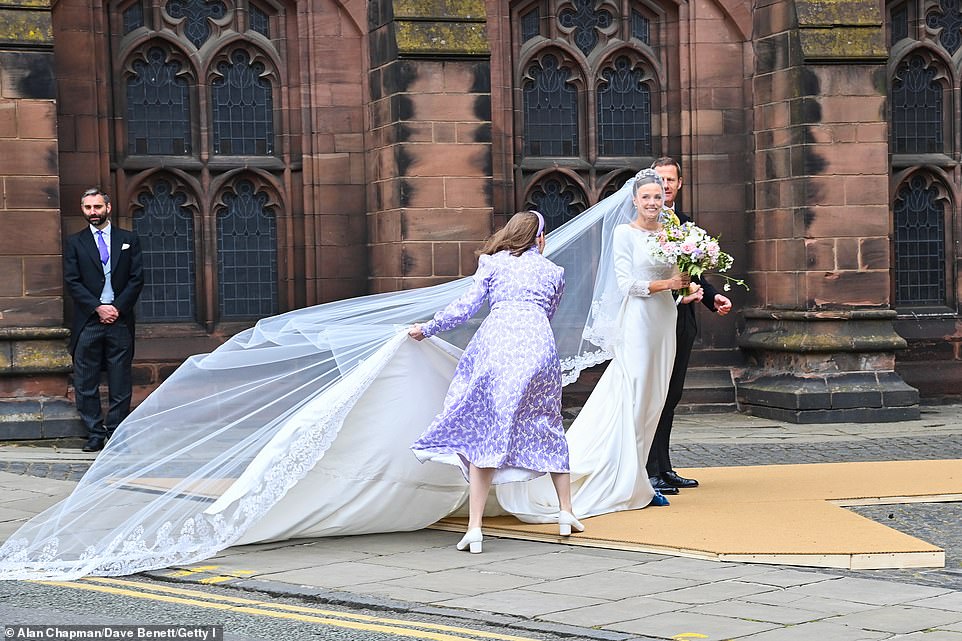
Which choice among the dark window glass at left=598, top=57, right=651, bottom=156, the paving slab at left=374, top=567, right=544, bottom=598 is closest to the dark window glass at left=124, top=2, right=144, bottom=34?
the dark window glass at left=598, top=57, right=651, bottom=156

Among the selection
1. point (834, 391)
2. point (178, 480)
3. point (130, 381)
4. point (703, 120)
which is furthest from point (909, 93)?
point (178, 480)

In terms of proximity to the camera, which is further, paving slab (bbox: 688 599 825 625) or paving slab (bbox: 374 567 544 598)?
paving slab (bbox: 374 567 544 598)

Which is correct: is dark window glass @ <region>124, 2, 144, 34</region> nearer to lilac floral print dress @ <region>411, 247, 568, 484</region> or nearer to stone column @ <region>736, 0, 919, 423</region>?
stone column @ <region>736, 0, 919, 423</region>

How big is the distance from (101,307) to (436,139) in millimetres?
3299

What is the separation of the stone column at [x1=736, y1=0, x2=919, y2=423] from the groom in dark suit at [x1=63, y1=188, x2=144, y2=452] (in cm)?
597

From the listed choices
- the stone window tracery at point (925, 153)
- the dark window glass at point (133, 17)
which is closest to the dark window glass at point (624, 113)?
the stone window tracery at point (925, 153)

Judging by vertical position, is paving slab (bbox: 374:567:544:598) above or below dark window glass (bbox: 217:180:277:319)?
below

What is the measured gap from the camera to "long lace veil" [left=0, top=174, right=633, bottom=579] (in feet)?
26.8

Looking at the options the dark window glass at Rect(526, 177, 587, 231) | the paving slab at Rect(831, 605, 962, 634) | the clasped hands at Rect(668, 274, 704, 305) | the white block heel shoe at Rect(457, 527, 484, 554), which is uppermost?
the dark window glass at Rect(526, 177, 587, 231)

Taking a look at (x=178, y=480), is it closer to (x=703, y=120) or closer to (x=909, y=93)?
(x=703, y=120)

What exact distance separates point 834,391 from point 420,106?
15.1 ft

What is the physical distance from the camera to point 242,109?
1491 centimetres

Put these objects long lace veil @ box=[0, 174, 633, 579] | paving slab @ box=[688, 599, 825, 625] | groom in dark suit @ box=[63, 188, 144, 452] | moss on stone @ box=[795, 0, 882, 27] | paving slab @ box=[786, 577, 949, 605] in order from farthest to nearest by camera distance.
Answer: moss on stone @ box=[795, 0, 882, 27] < groom in dark suit @ box=[63, 188, 144, 452] < long lace veil @ box=[0, 174, 633, 579] < paving slab @ box=[786, 577, 949, 605] < paving slab @ box=[688, 599, 825, 625]

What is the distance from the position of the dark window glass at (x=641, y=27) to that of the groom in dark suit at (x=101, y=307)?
220 inches
